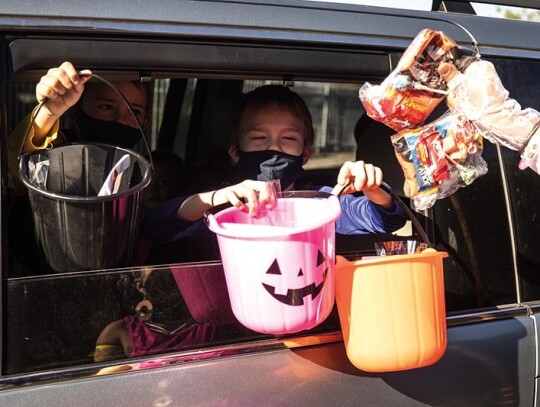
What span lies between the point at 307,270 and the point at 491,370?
0.77 meters

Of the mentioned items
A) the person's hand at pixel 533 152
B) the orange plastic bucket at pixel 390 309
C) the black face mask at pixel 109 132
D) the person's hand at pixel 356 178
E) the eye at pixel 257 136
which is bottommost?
the orange plastic bucket at pixel 390 309

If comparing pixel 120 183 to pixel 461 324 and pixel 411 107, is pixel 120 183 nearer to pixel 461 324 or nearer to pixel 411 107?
pixel 411 107

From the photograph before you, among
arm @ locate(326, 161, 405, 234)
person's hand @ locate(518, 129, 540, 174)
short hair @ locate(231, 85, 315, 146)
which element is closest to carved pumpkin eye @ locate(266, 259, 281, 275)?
arm @ locate(326, 161, 405, 234)

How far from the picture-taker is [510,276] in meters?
2.18

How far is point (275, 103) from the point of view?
2551mm

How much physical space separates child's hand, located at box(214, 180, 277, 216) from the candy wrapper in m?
0.41

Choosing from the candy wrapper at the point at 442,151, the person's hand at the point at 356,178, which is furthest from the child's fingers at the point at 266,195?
the candy wrapper at the point at 442,151

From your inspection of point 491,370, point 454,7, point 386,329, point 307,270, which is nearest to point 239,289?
point 307,270

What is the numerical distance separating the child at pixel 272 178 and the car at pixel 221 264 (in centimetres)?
10

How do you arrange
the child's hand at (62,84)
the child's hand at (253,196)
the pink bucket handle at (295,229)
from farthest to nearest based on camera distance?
the child's hand at (253,196)
the child's hand at (62,84)
the pink bucket handle at (295,229)

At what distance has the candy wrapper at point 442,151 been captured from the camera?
1.92 m

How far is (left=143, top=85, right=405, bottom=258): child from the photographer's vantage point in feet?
6.15

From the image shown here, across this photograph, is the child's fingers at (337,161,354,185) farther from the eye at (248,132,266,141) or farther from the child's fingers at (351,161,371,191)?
the eye at (248,132,266,141)

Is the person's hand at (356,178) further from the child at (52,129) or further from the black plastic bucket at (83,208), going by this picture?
the child at (52,129)
